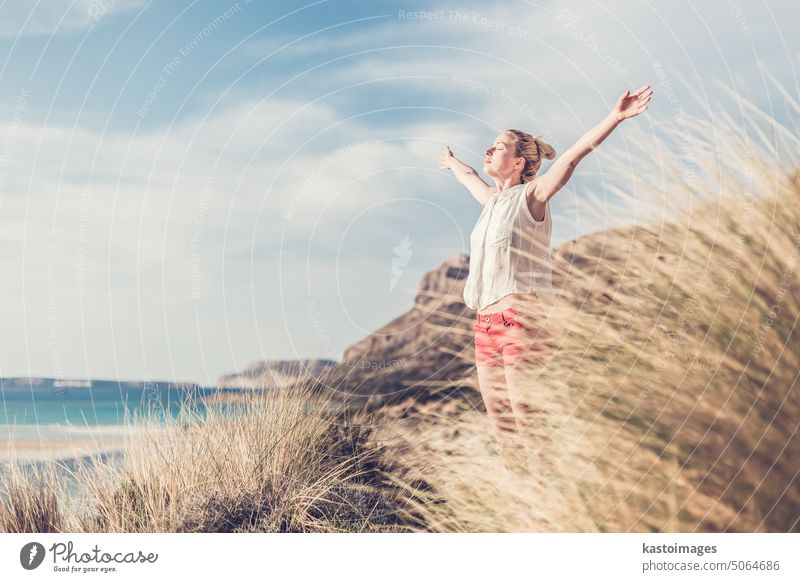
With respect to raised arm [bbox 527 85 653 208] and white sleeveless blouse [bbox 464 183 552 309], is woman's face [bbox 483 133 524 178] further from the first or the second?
raised arm [bbox 527 85 653 208]

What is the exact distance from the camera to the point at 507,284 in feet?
14.2

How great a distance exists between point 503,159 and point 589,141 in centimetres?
80

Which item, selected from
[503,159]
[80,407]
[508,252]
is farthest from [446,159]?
[80,407]

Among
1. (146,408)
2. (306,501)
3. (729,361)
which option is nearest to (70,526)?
(146,408)

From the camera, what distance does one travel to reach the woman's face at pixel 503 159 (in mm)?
4730

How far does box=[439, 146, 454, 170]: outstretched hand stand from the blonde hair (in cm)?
59

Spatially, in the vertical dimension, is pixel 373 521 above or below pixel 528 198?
below

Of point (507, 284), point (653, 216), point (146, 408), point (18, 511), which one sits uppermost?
point (653, 216)

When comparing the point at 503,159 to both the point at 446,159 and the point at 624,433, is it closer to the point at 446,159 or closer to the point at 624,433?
the point at 446,159

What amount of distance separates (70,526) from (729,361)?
12.3 ft

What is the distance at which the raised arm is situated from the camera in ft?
12.9

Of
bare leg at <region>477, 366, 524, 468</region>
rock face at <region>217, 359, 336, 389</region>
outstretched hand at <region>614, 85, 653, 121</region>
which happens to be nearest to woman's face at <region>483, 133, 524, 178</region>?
outstretched hand at <region>614, 85, 653, 121</region>

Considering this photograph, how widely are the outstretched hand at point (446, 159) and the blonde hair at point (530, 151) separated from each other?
590mm
